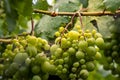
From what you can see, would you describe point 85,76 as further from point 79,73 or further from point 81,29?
point 81,29

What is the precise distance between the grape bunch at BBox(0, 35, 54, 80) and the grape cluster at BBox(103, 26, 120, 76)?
13.1 inches

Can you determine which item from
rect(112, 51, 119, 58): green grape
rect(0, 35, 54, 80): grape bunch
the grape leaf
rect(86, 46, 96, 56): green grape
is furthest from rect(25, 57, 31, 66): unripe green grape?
the grape leaf

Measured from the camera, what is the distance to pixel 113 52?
1.70 m

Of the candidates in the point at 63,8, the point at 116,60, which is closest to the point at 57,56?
the point at 116,60

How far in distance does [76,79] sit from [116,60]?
29 cm

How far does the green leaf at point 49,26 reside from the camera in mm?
1916

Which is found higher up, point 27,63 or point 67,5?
point 67,5

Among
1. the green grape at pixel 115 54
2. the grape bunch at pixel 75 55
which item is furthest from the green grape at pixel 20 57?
the green grape at pixel 115 54

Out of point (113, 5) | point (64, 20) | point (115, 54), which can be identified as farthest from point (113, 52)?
point (64, 20)

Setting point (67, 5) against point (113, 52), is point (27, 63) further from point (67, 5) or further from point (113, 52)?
point (67, 5)

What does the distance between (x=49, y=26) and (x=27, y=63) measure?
19.7 inches

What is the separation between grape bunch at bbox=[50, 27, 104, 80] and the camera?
1492 millimetres

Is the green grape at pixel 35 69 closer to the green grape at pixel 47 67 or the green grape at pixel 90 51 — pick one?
the green grape at pixel 47 67

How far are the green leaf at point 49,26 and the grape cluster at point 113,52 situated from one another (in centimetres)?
28
